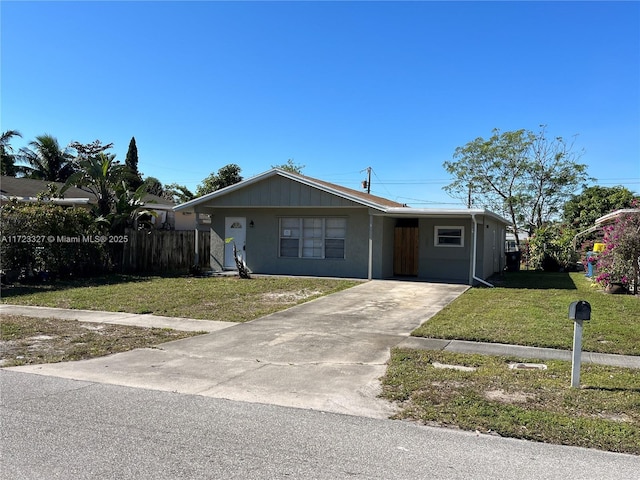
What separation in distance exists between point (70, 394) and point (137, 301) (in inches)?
279

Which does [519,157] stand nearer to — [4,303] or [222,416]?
[4,303]

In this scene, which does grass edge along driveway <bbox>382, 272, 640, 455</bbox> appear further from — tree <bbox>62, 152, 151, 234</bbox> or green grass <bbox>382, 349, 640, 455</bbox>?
tree <bbox>62, 152, 151, 234</bbox>

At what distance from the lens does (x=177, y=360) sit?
6992mm

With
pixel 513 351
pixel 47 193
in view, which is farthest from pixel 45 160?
pixel 513 351

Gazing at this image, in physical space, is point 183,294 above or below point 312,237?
below

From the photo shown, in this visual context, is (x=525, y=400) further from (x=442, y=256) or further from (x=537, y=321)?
(x=442, y=256)

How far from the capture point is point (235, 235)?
2000 centimetres

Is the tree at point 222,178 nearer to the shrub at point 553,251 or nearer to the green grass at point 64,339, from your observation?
the shrub at point 553,251

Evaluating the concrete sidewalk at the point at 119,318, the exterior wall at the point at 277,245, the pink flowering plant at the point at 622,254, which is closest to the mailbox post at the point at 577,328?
the concrete sidewalk at the point at 119,318

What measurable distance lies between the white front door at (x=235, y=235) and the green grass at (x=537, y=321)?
9.17 m

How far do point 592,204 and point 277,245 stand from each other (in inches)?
992

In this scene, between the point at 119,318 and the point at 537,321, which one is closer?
the point at 537,321

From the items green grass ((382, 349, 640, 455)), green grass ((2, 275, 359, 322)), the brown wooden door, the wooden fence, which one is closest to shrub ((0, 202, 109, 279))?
green grass ((2, 275, 359, 322))

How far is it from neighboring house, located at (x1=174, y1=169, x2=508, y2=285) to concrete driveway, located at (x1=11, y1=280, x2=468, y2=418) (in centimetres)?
700
